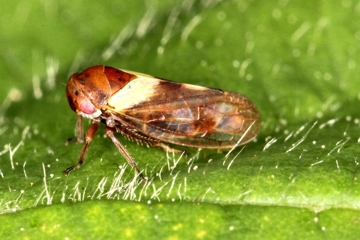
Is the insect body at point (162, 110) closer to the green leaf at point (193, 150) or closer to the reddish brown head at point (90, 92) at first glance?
the reddish brown head at point (90, 92)

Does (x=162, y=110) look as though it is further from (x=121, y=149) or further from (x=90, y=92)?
(x=90, y=92)

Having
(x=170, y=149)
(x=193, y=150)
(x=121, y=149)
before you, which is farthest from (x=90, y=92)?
(x=193, y=150)

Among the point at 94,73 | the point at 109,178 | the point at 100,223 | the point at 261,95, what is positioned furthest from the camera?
the point at 261,95

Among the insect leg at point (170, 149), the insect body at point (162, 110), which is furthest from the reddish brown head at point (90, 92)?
the insect leg at point (170, 149)

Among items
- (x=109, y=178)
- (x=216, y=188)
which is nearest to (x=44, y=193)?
(x=109, y=178)

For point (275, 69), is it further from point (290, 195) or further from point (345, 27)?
point (290, 195)

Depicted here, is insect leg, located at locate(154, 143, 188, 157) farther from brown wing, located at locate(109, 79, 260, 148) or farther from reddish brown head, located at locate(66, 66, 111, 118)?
reddish brown head, located at locate(66, 66, 111, 118)
